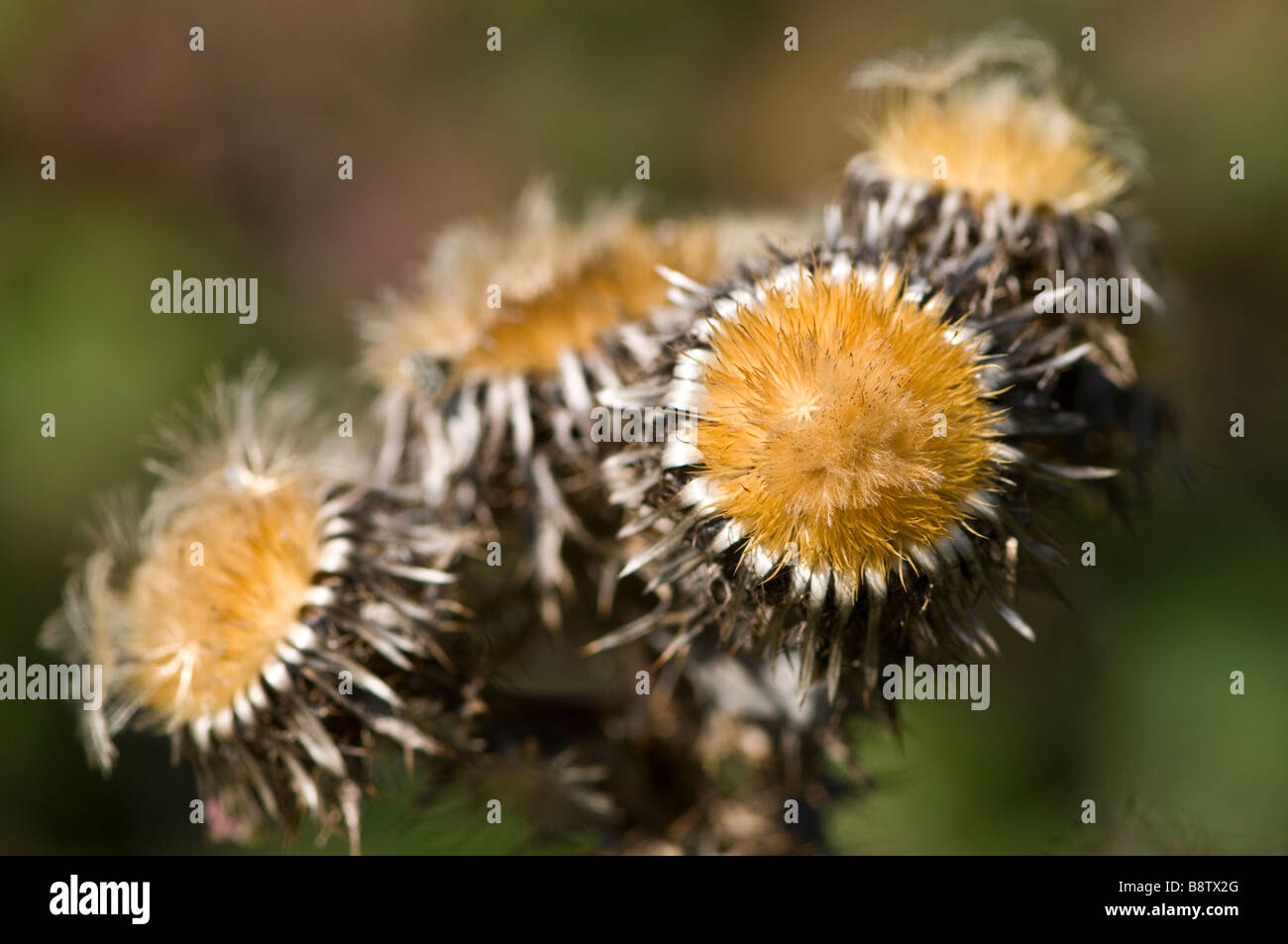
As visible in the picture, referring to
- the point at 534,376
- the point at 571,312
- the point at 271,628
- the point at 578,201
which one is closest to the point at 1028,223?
the point at 571,312

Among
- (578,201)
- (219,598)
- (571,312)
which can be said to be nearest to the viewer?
(219,598)

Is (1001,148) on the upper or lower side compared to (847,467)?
upper

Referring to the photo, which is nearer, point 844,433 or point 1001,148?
point 844,433

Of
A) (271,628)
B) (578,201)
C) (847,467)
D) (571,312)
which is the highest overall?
(578,201)

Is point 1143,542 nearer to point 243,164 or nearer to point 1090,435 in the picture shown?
point 1090,435

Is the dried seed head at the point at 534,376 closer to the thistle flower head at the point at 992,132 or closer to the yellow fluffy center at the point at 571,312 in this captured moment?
the yellow fluffy center at the point at 571,312

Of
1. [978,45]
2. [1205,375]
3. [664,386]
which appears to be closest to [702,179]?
[1205,375]

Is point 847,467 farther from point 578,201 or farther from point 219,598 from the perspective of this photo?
point 578,201

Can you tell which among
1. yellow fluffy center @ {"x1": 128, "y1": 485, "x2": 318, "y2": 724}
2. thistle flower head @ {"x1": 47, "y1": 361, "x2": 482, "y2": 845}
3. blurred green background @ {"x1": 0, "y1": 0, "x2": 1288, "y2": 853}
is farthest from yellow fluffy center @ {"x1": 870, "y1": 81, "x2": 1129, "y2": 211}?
yellow fluffy center @ {"x1": 128, "y1": 485, "x2": 318, "y2": 724}
